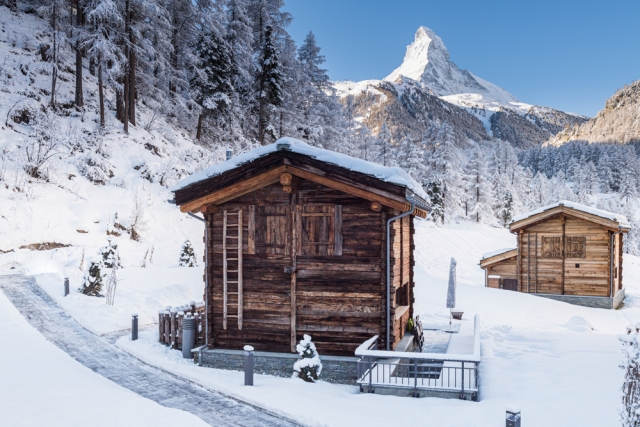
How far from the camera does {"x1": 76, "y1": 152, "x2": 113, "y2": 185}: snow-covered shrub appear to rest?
26.3 m

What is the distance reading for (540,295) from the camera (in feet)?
85.3

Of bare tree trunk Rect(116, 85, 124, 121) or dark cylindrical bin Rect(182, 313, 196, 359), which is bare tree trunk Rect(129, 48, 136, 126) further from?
dark cylindrical bin Rect(182, 313, 196, 359)

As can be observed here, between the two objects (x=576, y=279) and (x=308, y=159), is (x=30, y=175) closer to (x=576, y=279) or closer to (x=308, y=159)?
(x=308, y=159)

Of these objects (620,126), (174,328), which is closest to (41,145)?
(174,328)

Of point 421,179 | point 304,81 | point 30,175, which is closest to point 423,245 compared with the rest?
point 421,179

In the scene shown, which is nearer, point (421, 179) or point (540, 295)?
A: point (540, 295)

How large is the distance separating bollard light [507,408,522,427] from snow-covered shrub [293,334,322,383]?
5.10 meters

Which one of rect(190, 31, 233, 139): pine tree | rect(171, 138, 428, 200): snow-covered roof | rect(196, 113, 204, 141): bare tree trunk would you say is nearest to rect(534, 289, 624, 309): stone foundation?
rect(171, 138, 428, 200): snow-covered roof

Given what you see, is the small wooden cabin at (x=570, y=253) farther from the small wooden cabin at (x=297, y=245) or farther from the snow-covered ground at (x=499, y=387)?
the small wooden cabin at (x=297, y=245)

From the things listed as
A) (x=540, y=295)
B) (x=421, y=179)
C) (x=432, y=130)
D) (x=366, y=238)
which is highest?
(x=432, y=130)

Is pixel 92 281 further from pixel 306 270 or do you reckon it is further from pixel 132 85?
pixel 132 85

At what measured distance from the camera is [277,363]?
37.0 feet

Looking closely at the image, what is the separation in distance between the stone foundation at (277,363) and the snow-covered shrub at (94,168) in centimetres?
1861

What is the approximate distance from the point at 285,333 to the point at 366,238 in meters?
3.35
